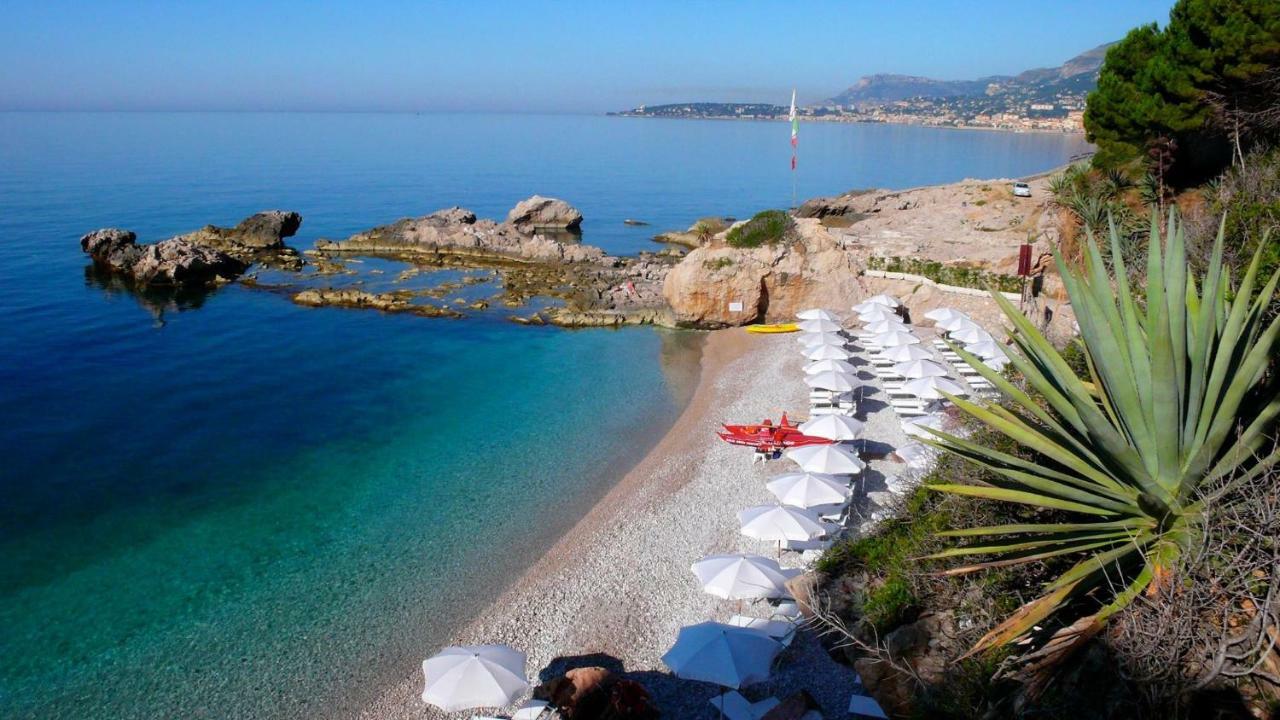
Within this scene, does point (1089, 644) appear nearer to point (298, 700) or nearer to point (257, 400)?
point (298, 700)

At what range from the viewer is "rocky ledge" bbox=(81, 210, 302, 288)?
41500mm

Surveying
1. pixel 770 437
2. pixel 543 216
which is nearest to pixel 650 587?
pixel 770 437

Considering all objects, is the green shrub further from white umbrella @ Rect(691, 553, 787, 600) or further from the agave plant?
the agave plant

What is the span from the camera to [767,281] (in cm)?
3058

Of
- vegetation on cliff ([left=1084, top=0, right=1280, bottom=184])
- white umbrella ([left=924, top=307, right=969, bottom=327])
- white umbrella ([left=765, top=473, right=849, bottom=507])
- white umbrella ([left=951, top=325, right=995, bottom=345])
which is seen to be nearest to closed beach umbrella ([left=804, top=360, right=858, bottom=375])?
white umbrella ([left=951, top=325, right=995, bottom=345])

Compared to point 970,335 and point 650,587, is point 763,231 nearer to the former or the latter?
point 970,335

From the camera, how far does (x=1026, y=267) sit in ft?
71.7

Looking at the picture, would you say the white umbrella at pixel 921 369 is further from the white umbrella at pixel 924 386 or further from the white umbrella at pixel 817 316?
the white umbrella at pixel 817 316

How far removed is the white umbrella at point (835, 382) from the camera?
66.7 feet

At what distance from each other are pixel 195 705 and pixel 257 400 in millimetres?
15370

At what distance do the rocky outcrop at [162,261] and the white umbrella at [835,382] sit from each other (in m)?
35.6

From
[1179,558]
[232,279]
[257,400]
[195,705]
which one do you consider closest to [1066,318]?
[1179,558]

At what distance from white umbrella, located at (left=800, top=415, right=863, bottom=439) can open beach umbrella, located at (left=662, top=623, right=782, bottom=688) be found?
25.9ft

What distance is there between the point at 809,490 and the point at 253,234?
1818 inches
